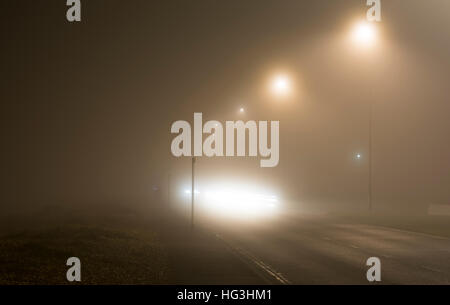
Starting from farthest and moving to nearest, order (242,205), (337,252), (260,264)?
(242,205) → (337,252) → (260,264)

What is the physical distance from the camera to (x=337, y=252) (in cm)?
1998

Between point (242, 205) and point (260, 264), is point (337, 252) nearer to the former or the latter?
point (260, 264)

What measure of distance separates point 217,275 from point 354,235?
13.1m

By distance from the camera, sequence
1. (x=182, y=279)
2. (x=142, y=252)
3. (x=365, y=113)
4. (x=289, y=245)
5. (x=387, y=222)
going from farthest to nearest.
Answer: (x=365, y=113) < (x=387, y=222) < (x=289, y=245) < (x=142, y=252) < (x=182, y=279)

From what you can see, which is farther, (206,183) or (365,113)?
→ (206,183)

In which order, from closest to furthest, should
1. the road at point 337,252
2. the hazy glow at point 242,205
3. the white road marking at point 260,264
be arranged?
the white road marking at point 260,264 → the road at point 337,252 → the hazy glow at point 242,205

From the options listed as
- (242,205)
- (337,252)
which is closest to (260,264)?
(337,252)

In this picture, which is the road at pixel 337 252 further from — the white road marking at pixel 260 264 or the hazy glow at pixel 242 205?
the hazy glow at pixel 242 205

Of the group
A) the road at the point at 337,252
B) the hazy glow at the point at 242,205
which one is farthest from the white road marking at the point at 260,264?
the hazy glow at the point at 242,205

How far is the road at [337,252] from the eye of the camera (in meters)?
14.9

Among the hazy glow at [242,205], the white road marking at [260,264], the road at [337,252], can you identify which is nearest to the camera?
the white road marking at [260,264]

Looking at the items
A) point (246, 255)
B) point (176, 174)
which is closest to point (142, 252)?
point (246, 255)
